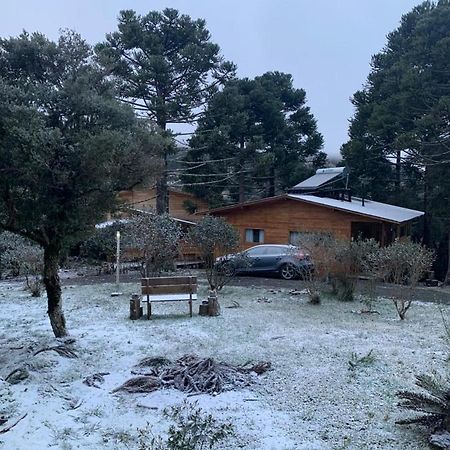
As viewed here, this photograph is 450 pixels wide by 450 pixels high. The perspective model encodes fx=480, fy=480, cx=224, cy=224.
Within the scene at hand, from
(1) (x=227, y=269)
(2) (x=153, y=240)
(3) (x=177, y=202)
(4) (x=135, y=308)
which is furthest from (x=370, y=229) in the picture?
(4) (x=135, y=308)

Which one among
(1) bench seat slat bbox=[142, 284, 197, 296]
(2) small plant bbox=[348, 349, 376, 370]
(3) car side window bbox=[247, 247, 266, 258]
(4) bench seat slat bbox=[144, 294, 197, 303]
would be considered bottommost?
(2) small plant bbox=[348, 349, 376, 370]

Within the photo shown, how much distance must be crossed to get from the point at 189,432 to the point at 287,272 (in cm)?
1289

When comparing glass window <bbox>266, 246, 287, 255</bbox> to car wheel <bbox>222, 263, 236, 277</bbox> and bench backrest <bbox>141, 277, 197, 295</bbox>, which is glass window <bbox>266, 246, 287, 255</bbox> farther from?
bench backrest <bbox>141, 277, 197, 295</bbox>

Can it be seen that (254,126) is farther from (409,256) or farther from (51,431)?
(51,431)

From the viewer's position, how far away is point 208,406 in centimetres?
529

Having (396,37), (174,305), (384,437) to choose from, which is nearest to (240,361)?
(384,437)

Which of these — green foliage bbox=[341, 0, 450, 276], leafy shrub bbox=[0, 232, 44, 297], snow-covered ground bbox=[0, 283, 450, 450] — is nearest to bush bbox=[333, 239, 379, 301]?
snow-covered ground bbox=[0, 283, 450, 450]

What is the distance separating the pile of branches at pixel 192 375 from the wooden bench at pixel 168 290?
3.19 meters

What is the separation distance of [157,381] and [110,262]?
1368 cm

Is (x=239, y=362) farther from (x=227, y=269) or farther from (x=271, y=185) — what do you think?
(x=271, y=185)

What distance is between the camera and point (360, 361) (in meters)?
6.43

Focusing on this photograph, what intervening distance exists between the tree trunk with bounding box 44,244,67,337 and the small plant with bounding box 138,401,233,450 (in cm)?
326

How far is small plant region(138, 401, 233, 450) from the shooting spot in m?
3.81

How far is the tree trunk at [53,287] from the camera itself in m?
7.46
